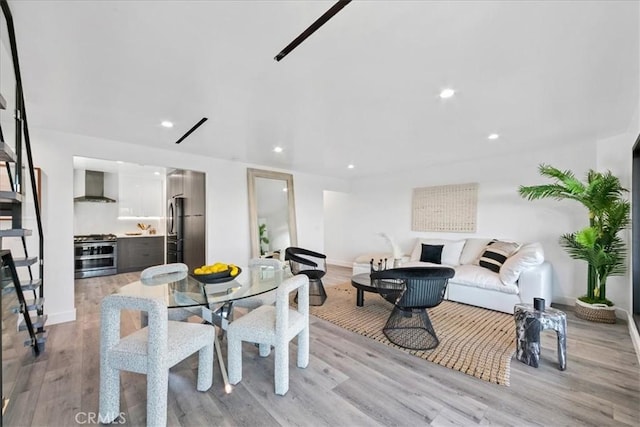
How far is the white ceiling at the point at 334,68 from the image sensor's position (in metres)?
1.45

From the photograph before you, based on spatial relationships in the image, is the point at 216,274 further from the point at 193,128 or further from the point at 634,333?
the point at 634,333

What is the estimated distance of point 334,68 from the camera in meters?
1.96

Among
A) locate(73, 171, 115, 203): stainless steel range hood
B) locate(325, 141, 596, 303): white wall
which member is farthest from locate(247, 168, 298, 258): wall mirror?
locate(73, 171, 115, 203): stainless steel range hood

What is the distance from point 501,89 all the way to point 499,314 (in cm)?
285

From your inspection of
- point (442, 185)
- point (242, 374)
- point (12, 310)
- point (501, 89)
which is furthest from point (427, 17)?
point (442, 185)

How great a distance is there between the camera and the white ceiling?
4.75 feet

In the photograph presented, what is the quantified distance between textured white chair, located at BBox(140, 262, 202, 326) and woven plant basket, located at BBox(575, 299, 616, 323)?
4491 mm

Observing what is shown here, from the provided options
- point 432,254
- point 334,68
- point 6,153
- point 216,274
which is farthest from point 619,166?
point 6,153

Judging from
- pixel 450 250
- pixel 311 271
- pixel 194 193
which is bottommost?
pixel 311 271

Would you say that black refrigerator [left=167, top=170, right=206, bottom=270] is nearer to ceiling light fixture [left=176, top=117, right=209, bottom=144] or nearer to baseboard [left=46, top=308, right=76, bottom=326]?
ceiling light fixture [left=176, top=117, right=209, bottom=144]

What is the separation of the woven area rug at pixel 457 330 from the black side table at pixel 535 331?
16 centimetres

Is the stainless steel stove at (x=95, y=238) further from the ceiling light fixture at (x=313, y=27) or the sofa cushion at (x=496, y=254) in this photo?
the sofa cushion at (x=496, y=254)

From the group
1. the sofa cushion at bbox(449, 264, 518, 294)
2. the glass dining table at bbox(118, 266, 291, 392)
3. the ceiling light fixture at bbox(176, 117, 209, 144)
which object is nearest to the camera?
the glass dining table at bbox(118, 266, 291, 392)

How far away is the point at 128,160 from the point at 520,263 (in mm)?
5630
